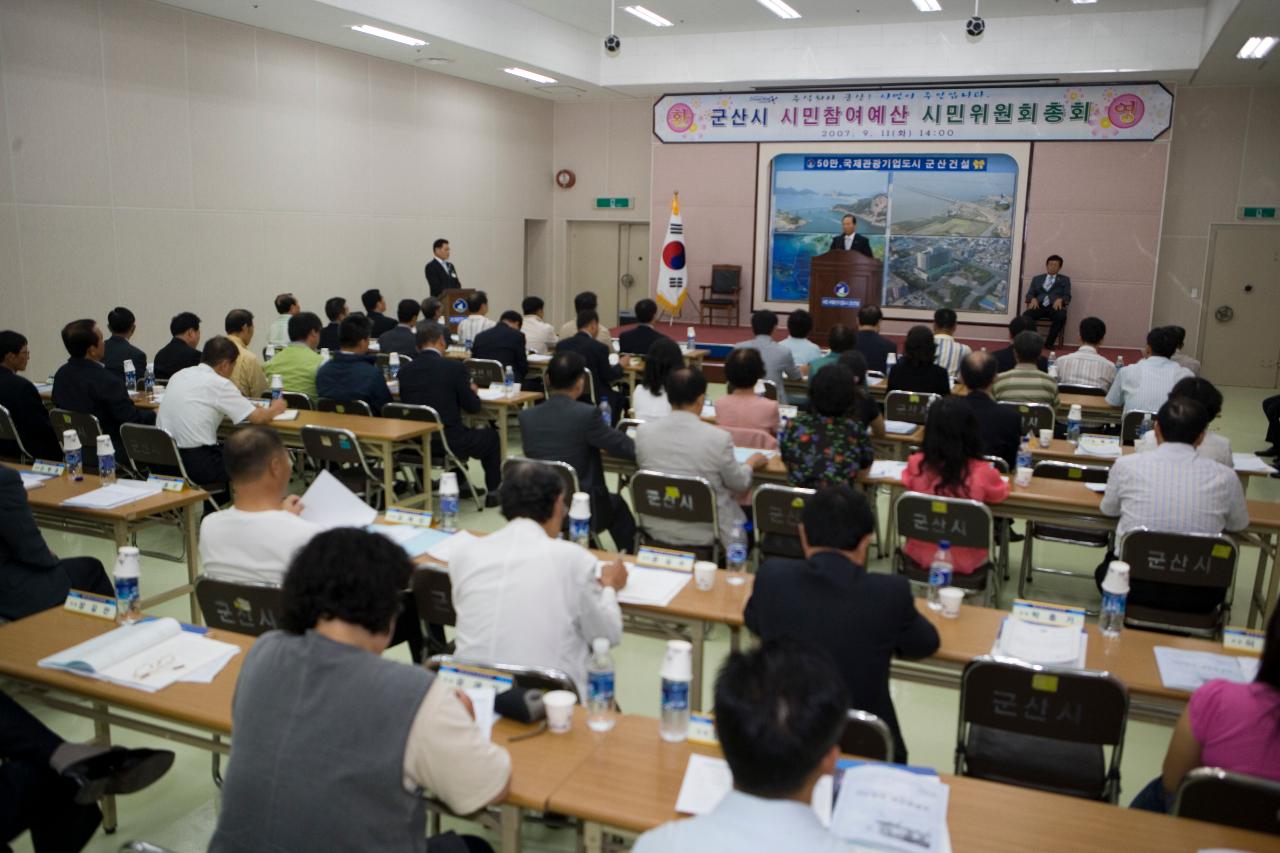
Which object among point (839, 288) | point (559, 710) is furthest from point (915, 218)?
point (559, 710)

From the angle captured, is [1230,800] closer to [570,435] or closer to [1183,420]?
[1183,420]

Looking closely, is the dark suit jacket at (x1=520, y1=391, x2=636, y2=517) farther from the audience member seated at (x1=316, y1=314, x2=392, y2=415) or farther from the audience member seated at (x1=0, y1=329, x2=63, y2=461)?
the audience member seated at (x1=0, y1=329, x2=63, y2=461)

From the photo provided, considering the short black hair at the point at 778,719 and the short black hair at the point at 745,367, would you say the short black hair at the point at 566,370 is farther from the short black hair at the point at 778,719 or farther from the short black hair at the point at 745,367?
the short black hair at the point at 778,719

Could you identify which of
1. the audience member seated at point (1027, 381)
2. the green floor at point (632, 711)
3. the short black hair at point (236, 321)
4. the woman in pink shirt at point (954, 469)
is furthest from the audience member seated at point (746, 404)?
the short black hair at point (236, 321)

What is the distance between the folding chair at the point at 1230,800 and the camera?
6.50ft

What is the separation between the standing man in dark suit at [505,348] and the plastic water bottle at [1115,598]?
565 cm

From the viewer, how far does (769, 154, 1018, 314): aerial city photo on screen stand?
12609mm

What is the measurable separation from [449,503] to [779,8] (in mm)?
9194

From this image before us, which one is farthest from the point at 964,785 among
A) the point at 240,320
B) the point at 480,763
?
the point at 240,320

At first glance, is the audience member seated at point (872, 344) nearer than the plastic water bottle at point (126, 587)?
No

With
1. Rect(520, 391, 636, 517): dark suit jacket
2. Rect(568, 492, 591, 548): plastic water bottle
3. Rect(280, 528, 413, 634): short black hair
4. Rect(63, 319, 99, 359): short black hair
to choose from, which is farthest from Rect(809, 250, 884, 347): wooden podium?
Rect(280, 528, 413, 634): short black hair

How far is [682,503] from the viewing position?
14.3 feet

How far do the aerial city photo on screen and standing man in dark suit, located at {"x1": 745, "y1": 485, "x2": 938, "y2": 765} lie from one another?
11.1 metres

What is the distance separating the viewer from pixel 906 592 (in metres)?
2.52
